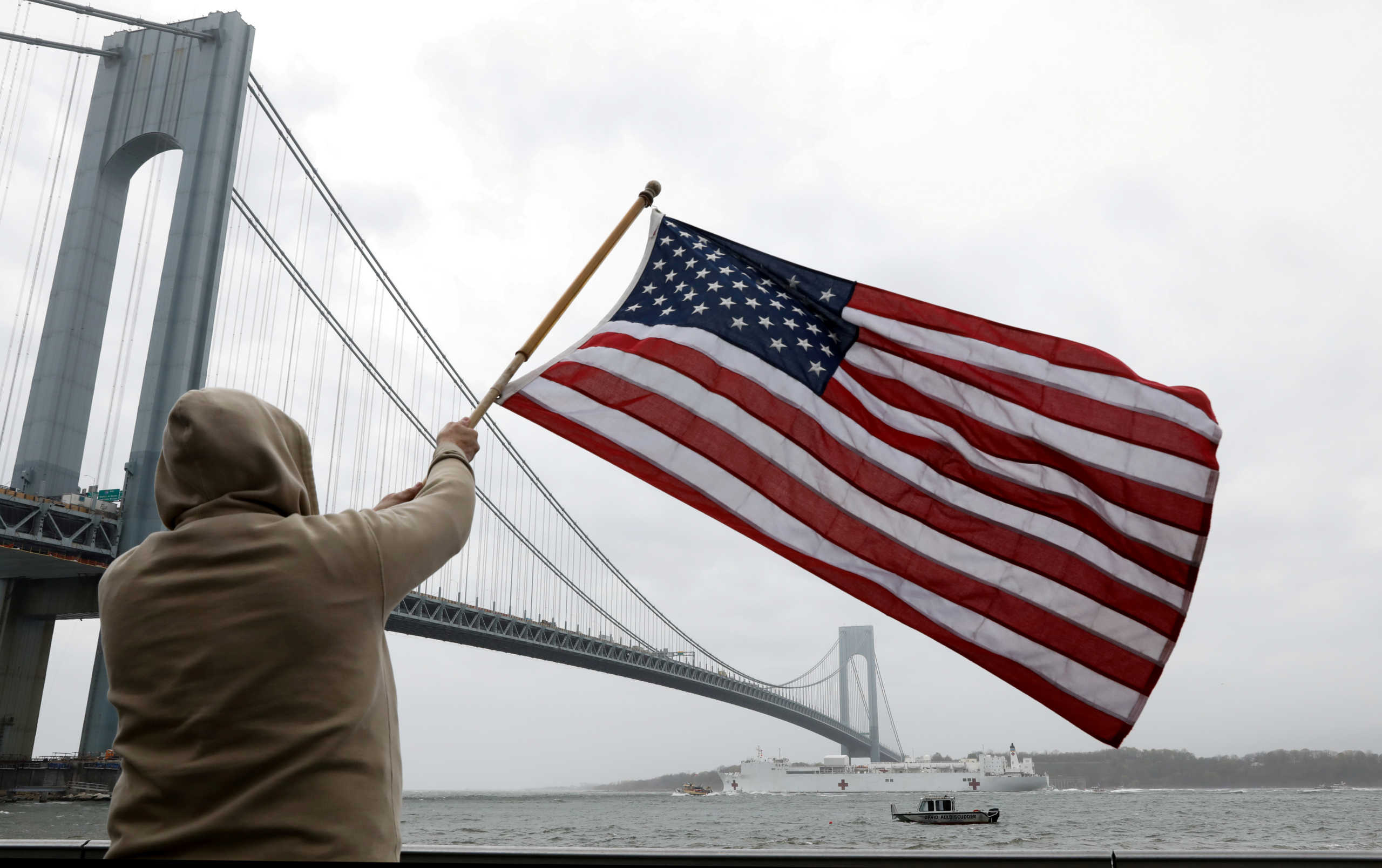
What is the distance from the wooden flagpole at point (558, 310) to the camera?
2197 mm

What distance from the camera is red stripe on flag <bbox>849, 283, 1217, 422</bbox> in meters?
2.74

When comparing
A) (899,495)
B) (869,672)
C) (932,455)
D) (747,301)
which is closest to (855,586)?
(899,495)

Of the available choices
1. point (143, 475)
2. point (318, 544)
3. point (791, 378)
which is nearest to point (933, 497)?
point (791, 378)

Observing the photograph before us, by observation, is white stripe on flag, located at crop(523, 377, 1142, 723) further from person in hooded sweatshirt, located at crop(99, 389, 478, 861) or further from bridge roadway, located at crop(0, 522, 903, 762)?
bridge roadway, located at crop(0, 522, 903, 762)

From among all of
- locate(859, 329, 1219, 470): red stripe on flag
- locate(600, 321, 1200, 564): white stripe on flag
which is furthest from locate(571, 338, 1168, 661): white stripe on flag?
locate(859, 329, 1219, 470): red stripe on flag

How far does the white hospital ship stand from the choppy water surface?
1136cm

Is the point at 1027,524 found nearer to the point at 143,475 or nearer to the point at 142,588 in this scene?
the point at 142,588

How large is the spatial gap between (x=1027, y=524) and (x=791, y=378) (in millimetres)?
770

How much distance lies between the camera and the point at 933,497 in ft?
9.21

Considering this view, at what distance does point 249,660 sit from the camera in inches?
40.5

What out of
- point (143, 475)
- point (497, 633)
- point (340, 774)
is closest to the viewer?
point (340, 774)

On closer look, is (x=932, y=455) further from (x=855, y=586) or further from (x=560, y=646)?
(x=560, y=646)

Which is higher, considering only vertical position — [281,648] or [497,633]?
[497,633]

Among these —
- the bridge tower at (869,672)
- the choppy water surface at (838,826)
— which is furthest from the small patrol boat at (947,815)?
the bridge tower at (869,672)
